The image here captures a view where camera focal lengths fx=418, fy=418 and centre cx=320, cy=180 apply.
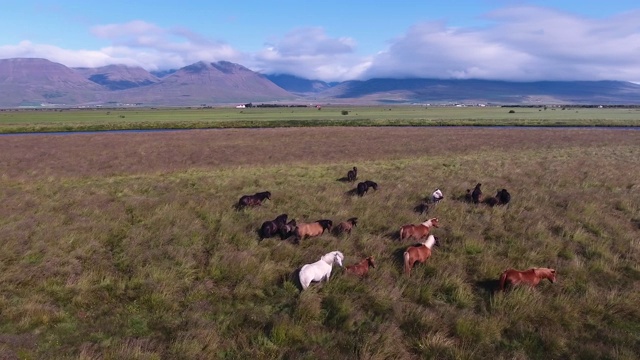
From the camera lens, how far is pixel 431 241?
1099cm

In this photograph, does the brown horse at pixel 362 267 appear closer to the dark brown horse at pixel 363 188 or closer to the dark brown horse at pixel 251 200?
the dark brown horse at pixel 251 200

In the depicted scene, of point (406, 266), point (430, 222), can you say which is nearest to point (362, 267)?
point (406, 266)

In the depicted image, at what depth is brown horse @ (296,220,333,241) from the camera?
11703 millimetres

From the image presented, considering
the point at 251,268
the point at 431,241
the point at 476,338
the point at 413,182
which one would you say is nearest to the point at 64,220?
the point at 251,268

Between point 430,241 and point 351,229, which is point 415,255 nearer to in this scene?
point 430,241

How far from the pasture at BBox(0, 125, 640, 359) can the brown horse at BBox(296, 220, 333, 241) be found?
1.16 ft

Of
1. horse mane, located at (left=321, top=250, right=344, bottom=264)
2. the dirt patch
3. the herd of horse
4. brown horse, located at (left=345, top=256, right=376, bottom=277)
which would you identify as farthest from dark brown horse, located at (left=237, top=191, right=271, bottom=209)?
the dirt patch

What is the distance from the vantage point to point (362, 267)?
9586 millimetres

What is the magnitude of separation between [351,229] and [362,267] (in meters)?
2.83

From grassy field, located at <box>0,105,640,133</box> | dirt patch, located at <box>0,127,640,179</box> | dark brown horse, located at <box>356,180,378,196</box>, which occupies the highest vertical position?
grassy field, located at <box>0,105,640,133</box>

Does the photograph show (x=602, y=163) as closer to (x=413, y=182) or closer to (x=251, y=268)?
(x=413, y=182)

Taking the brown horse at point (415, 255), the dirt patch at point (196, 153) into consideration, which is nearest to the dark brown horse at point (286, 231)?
the brown horse at point (415, 255)

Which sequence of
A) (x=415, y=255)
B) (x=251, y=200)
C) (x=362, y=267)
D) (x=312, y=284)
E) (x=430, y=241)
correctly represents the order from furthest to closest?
(x=251, y=200) < (x=430, y=241) < (x=415, y=255) < (x=362, y=267) < (x=312, y=284)

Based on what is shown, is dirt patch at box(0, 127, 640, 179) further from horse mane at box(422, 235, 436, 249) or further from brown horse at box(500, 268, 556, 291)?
brown horse at box(500, 268, 556, 291)
